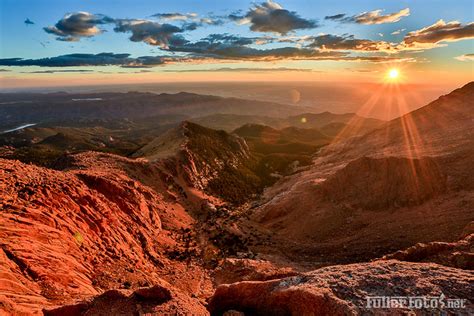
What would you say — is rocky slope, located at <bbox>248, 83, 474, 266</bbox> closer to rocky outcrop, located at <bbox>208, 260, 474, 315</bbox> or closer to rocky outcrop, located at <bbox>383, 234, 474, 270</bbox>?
rocky outcrop, located at <bbox>383, 234, 474, 270</bbox>

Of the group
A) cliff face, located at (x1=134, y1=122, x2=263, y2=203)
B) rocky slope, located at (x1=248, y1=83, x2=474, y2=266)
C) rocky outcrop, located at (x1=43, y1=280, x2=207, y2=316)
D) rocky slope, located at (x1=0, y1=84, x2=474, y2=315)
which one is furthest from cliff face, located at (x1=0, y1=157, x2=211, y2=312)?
cliff face, located at (x1=134, y1=122, x2=263, y2=203)

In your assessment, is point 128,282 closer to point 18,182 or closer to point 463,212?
point 18,182

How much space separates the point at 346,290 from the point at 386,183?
39.5 meters

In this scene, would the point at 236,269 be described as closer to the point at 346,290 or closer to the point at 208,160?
the point at 346,290

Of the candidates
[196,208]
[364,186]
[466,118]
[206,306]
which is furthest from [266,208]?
[466,118]

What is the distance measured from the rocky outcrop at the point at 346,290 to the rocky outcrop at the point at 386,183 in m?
32.2

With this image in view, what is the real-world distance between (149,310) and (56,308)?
3726 mm

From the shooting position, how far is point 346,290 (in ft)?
39.3

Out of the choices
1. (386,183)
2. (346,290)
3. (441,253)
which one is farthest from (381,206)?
(346,290)

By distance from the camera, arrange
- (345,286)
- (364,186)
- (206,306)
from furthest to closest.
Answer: (364,186) → (206,306) → (345,286)

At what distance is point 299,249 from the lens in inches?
1500

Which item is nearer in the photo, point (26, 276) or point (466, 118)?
point (26, 276)

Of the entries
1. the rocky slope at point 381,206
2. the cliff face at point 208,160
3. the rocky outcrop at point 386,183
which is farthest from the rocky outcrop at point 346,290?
the cliff face at point 208,160

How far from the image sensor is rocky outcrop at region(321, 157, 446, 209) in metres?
43.1
